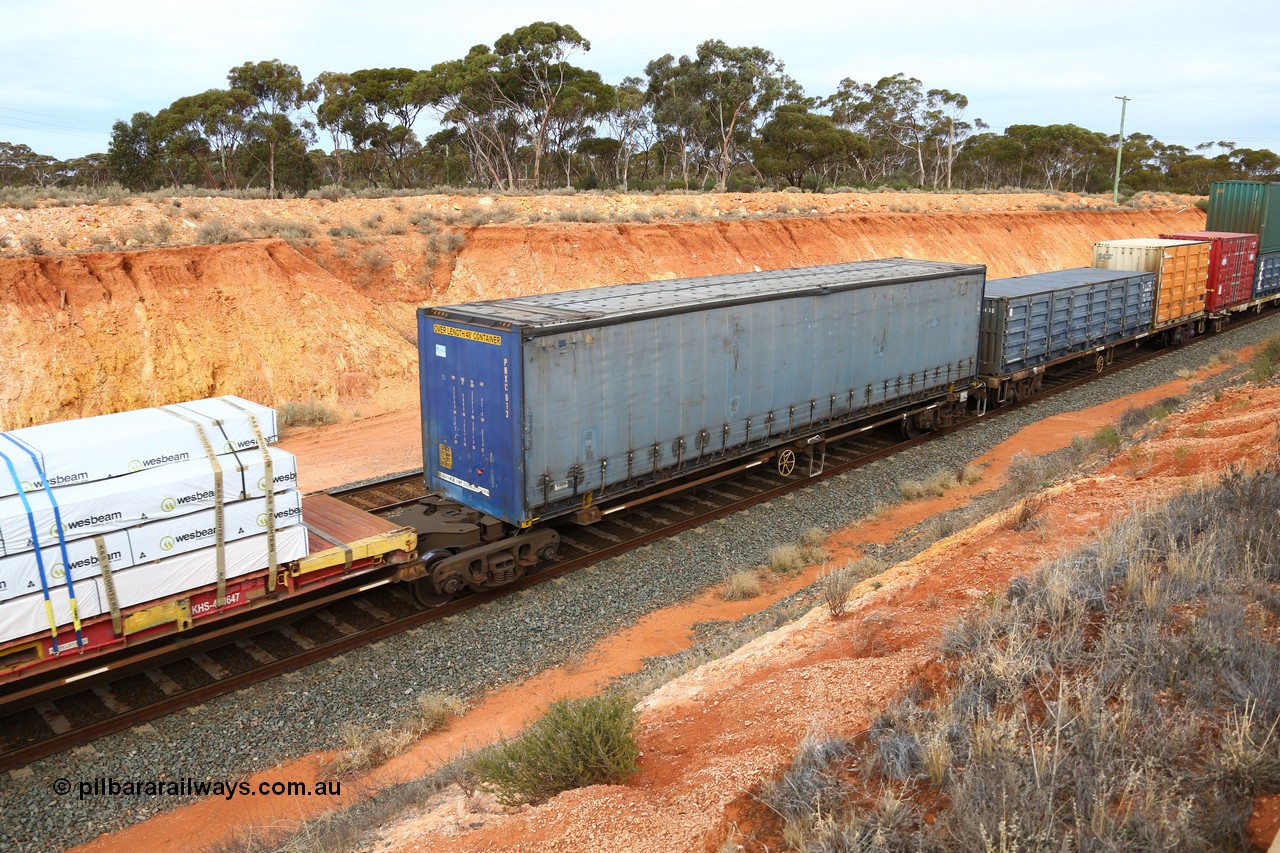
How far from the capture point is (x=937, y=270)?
18.7 m

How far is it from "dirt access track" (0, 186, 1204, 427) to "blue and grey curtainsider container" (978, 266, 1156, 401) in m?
13.5

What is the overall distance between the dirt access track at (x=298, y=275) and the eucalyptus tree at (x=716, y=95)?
21.1 meters

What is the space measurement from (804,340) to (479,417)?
632cm

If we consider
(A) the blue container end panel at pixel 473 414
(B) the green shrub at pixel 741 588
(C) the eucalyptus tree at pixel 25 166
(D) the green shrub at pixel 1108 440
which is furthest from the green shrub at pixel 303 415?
(C) the eucalyptus tree at pixel 25 166

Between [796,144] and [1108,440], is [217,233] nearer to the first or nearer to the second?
[1108,440]

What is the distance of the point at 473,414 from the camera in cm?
1185

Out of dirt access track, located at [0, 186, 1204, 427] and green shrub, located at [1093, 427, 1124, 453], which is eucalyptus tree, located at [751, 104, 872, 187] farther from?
green shrub, located at [1093, 427, 1124, 453]

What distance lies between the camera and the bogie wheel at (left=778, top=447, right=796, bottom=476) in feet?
51.9

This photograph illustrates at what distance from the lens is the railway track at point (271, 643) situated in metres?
8.73

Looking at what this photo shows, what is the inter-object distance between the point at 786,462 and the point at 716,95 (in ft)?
159

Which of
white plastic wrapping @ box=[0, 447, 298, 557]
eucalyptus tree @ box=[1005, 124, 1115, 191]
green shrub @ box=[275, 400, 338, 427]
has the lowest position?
green shrub @ box=[275, 400, 338, 427]

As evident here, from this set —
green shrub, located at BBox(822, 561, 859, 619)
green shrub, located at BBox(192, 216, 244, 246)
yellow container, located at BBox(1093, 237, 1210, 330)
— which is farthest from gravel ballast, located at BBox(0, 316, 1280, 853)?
green shrub, located at BBox(192, 216, 244, 246)

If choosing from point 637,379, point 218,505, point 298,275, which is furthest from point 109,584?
point 298,275

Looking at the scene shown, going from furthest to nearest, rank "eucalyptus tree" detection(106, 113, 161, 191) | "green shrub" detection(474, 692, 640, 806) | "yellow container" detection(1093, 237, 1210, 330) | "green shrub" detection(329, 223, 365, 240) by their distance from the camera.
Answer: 1. "eucalyptus tree" detection(106, 113, 161, 191)
2. "green shrub" detection(329, 223, 365, 240)
3. "yellow container" detection(1093, 237, 1210, 330)
4. "green shrub" detection(474, 692, 640, 806)
